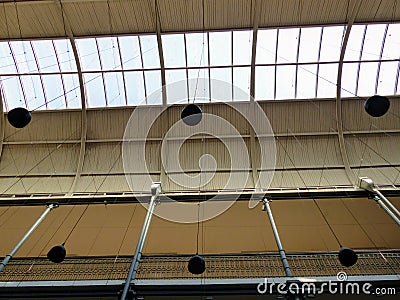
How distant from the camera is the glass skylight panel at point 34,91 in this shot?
16891 mm

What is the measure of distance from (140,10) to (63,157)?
320 inches

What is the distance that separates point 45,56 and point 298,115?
1270cm

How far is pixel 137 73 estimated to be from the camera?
16.6 metres

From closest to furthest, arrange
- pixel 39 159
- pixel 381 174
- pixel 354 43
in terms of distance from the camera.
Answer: pixel 354 43
pixel 381 174
pixel 39 159

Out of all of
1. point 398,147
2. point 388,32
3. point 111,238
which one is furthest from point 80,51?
point 398,147

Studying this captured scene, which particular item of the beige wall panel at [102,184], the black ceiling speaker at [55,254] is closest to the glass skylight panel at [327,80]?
the beige wall panel at [102,184]

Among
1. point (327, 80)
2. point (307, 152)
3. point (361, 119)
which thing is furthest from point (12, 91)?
point (361, 119)

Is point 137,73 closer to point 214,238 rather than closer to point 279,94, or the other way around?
point 279,94

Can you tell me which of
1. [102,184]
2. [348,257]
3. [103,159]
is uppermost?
[103,159]

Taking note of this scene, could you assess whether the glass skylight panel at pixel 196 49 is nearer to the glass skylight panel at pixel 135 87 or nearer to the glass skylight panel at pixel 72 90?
the glass skylight panel at pixel 135 87

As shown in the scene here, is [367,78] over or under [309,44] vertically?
under

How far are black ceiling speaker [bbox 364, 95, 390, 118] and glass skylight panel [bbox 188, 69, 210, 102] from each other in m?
10.1

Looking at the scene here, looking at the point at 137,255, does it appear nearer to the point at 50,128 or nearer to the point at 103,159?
the point at 103,159

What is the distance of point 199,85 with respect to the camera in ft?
55.5
